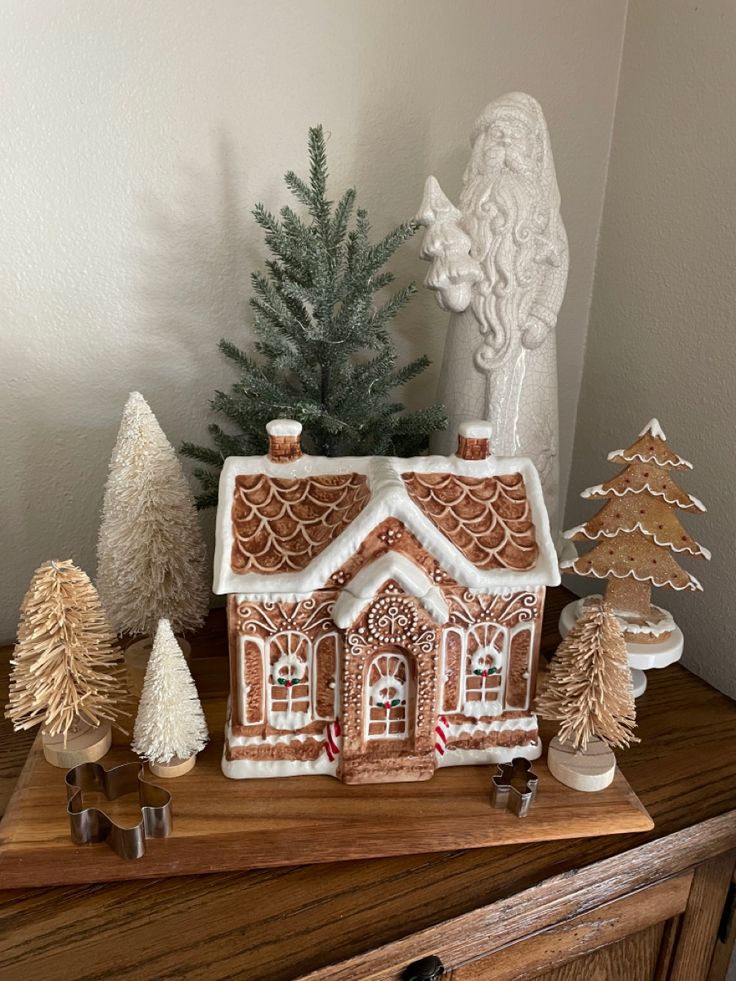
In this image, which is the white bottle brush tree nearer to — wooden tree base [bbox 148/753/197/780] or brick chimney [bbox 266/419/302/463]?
wooden tree base [bbox 148/753/197/780]

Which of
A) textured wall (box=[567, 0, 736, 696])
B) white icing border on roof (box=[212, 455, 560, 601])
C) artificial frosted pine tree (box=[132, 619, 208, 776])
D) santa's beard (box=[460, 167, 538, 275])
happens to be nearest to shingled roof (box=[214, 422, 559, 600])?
white icing border on roof (box=[212, 455, 560, 601])

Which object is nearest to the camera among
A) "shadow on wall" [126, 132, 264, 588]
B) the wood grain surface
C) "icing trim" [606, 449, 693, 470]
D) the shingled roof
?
the wood grain surface

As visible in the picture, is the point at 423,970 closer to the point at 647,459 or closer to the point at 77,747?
the point at 77,747

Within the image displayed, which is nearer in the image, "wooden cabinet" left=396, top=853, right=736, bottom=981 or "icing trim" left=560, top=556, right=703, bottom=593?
"wooden cabinet" left=396, top=853, right=736, bottom=981

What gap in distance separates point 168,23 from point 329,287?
17.3 inches

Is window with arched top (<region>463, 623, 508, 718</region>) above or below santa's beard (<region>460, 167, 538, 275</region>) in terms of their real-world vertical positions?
below

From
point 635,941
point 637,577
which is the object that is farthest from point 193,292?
point 635,941

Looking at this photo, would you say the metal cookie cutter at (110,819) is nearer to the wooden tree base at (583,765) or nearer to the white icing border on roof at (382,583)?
the white icing border on roof at (382,583)

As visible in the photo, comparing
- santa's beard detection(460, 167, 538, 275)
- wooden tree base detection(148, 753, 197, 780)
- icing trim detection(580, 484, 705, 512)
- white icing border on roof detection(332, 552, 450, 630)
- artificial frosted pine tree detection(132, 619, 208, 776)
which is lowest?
wooden tree base detection(148, 753, 197, 780)

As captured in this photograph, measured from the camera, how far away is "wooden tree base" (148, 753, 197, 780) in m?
0.88

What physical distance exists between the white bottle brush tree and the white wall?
1.21ft

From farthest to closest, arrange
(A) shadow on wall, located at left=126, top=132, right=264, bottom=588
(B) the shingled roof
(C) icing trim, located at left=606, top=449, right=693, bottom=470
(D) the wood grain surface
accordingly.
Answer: (A) shadow on wall, located at left=126, top=132, right=264, bottom=588 → (C) icing trim, located at left=606, top=449, right=693, bottom=470 → (B) the shingled roof → (D) the wood grain surface

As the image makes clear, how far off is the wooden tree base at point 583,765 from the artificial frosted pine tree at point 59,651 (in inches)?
21.6

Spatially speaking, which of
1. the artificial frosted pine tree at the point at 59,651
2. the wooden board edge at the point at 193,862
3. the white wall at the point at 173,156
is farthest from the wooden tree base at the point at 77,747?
the white wall at the point at 173,156
